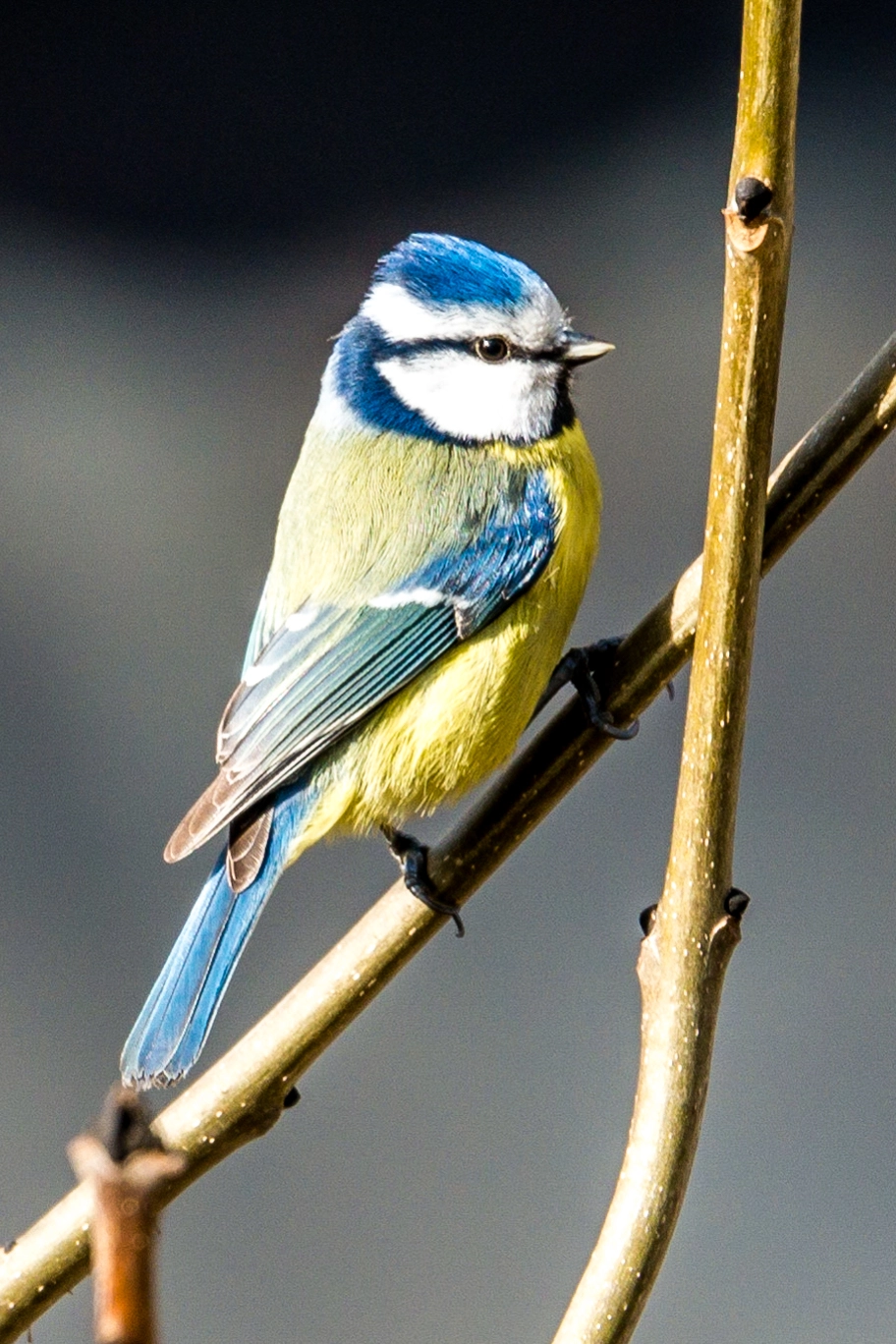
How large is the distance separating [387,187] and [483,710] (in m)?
1.15

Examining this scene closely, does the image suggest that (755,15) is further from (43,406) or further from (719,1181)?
(43,406)

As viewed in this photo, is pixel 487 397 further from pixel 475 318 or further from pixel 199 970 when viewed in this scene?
pixel 199 970

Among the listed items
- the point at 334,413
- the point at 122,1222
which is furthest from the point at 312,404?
the point at 122,1222

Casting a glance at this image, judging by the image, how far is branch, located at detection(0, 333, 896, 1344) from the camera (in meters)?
0.69

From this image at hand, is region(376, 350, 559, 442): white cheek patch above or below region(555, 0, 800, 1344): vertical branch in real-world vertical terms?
above

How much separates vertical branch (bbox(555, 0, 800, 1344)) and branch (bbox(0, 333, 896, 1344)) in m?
0.11

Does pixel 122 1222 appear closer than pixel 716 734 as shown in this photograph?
Yes

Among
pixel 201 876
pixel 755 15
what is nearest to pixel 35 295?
pixel 201 876

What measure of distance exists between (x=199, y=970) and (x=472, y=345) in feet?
1.62

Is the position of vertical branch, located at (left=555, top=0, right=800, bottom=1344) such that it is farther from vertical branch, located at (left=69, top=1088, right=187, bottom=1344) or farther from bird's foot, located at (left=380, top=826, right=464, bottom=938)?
vertical branch, located at (left=69, top=1088, right=187, bottom=1344)

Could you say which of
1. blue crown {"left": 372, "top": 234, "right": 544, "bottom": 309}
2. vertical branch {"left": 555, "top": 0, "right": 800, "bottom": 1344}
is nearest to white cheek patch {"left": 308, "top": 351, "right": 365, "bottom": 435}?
blue crown {"left": 372, "top": 234, "right": 544, "bottom": 309}

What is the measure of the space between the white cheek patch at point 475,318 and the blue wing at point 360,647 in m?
0.14

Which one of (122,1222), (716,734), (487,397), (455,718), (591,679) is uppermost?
(487,397)

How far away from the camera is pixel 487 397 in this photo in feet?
3.90
